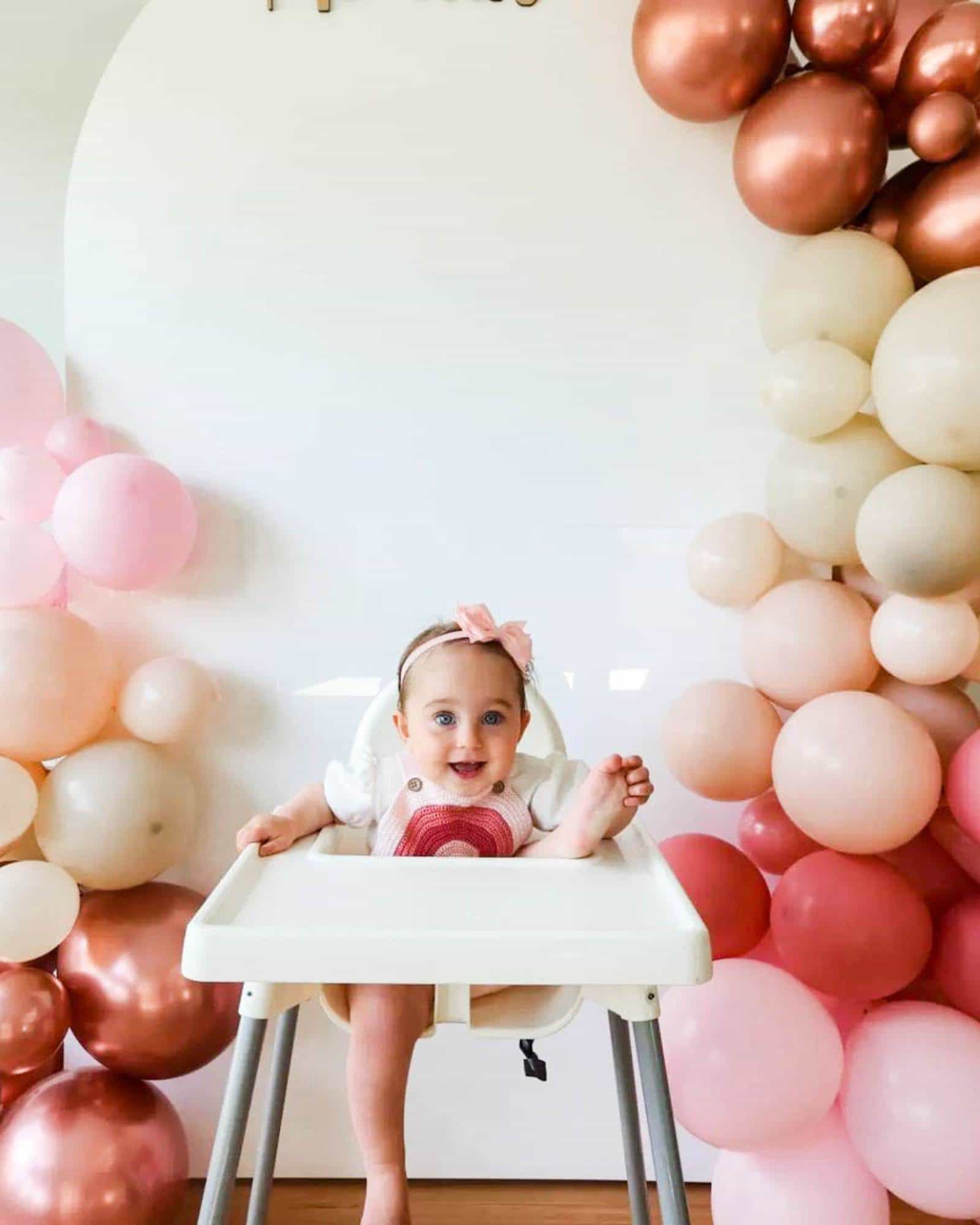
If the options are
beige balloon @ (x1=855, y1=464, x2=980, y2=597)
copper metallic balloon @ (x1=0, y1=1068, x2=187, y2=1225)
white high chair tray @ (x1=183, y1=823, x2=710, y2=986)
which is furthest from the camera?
copper metallic balloon @ (x1=0, y1=1068, x2=187, y2=1225)

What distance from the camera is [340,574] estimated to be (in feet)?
5.76

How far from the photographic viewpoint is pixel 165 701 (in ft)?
5.17

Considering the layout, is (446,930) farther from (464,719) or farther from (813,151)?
(813,151)

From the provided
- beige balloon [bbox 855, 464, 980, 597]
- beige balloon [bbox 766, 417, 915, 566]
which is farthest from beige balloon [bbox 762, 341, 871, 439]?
beige balloon [bbox 855, 464, 980, 597]

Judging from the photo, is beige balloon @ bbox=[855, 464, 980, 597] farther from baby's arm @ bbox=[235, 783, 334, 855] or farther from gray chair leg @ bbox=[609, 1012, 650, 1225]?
baby's arm @ bbox=[235, 783, 334, 855]

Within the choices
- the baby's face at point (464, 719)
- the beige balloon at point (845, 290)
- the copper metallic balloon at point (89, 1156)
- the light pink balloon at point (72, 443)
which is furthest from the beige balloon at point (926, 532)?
the copper metallic balloon at point (89, 1156)

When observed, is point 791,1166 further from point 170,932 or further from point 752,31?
point 752,31

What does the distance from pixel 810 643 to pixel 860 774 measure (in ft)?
0.71

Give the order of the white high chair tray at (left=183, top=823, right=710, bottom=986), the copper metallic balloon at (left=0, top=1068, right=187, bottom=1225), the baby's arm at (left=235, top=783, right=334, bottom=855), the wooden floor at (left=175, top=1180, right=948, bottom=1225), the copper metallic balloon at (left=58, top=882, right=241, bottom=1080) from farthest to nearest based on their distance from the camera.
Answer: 1. the wooden floor at (left=175, top=1180, right=948, bottom=1225)
2. the copper metallic balloon at (left=58, top=882, right=241, bottom=1080)
3. the copper metallic balloon at (left=0, top=1068, right=187, bottom=1225)
4. the baby's arm at (left=235, top=783, right=334, bottom=855)
5. the white high chair tray at (left=183, top=823, right=710, bottom=986)

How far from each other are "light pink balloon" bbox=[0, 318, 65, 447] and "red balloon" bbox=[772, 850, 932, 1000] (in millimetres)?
1367

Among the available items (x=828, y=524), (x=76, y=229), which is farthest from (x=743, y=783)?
(x=76, y=229)

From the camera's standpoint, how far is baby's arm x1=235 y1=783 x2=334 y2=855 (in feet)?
3.94

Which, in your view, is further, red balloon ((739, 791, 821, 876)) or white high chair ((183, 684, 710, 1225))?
red balloon ((739, 791, 821, 876))

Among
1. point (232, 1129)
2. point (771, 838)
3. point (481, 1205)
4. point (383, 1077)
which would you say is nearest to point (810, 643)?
point (771, 838)
